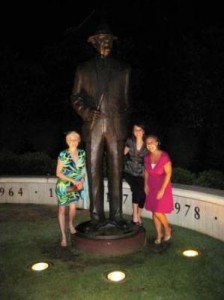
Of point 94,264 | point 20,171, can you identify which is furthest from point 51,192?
point 94,264

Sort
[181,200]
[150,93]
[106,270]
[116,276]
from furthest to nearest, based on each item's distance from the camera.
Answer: [150,93] → [181,200] → [106,270] → [116,276]

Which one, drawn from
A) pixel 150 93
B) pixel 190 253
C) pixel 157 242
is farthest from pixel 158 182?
pixel 150 93

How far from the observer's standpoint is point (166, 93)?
11.5 metres

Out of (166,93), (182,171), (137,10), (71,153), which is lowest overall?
(182,171)

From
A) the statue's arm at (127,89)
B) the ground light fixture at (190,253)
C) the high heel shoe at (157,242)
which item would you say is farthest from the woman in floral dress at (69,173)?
the ground light fixture at (190,253)

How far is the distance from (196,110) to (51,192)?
4.57 meters

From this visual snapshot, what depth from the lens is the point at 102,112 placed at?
16.9ft

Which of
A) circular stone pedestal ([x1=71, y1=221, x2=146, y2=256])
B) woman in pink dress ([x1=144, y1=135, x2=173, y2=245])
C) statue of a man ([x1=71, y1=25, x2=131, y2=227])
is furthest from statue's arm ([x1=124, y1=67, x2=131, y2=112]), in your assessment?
circular stone pedestal ([x1=71, y1=221, x2=146, y2=256])

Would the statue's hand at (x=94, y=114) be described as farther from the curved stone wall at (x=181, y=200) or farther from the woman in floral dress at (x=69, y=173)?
the curved stone wall at (x=181, y=200)

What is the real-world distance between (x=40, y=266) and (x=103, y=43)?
9.38 feet

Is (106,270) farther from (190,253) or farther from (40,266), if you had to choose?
(190,253)

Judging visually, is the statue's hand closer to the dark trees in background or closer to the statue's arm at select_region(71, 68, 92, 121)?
the statue's arm at select_region(71, 68, 92, 121)

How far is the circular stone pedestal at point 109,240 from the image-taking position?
506cm

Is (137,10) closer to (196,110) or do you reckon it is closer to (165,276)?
(196,110)
